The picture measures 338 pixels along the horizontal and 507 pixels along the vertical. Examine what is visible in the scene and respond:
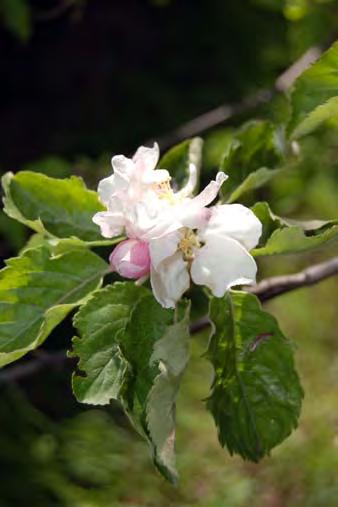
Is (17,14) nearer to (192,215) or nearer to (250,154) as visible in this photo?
(250,154)

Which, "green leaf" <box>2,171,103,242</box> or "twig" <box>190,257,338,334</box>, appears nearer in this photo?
"green leaf" <box>2,171,103,242</box>

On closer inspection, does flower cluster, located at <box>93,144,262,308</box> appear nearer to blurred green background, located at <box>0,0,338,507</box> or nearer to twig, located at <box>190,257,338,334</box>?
twig, located at <box>190,257,338,334</box>

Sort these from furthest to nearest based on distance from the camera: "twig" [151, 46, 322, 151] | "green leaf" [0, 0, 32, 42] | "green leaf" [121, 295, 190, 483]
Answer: "green leaf" [0, 0, 32, 42] → "twig" [151, 46, 322, 151] → "green leaf" [121, 295, 190, 483]

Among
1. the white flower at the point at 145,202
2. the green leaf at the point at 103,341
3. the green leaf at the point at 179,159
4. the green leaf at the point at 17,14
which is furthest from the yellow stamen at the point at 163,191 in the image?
the green leaf at the point at 17,14

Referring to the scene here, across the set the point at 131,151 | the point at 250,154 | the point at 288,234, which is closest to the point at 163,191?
the point at 288,234

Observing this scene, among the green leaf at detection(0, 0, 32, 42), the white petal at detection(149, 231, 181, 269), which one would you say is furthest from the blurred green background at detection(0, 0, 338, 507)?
the white petal at detection(149, 231, 181, 269)

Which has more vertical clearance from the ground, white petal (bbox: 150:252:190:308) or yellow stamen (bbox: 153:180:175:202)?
yellow stamen (bbox: 153:180:175:202)

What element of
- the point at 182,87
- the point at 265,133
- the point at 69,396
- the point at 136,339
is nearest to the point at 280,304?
the point at 69,396

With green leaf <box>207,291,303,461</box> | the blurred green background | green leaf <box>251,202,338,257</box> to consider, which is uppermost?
green leaf <box>251,202,338,257</box>

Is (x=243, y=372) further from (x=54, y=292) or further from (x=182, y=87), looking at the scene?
(x=182, y=87)
